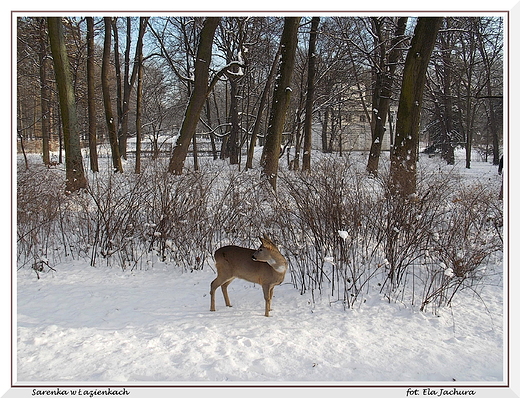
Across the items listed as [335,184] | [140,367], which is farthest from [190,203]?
[140,367]

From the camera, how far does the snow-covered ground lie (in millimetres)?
3725

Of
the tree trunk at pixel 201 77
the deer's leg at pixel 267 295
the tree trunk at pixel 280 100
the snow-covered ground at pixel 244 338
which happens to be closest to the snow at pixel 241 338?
the snow-covered ground at pixel 244 338

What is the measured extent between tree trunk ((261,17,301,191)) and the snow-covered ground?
4.99m

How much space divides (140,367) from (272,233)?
3.48 metres

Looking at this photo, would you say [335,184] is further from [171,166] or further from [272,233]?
[171,166]

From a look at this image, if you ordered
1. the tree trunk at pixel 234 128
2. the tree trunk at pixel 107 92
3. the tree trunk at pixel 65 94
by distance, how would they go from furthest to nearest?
the tree trunk at pixel 234 128 < the tree trunk at pixel 107 92 < the tree trunk at pixel 65 94

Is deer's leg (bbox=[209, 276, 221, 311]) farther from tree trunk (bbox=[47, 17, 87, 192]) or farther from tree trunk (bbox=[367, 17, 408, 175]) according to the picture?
tree trunk (bbox=[367, 17, 408, 175])

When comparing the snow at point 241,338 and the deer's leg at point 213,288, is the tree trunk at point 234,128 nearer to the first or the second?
the snow at point 241,338

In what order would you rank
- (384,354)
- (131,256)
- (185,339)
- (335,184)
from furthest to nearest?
(131,256)
(335,184)
(185,339)
(384,354)

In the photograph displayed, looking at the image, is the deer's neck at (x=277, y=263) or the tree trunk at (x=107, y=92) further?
the tree trunk at (x=107, y=92)

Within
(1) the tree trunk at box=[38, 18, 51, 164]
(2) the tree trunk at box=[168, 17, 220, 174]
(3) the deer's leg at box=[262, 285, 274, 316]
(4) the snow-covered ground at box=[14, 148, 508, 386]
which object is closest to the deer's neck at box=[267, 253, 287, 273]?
(3) the deer's leg at box=[262, 285, 274, 316]

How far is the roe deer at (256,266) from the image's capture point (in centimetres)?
477

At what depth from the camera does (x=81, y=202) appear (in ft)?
25.3

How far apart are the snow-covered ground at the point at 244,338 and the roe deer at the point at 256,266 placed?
0.42 metres
